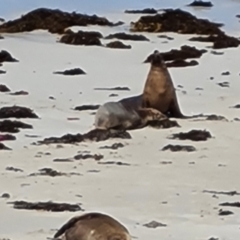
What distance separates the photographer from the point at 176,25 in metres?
26.8

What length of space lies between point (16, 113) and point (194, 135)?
2544 millimetres

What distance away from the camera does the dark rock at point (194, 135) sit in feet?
41.8

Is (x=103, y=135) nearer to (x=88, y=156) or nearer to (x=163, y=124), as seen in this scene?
(x=163, y=124)

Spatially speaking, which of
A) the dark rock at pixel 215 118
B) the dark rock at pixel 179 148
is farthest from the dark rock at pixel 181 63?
the dark rock at pixel 179 148

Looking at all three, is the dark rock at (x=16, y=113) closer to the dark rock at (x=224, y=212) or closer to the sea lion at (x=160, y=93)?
the sea lion at (x=160, y=93)

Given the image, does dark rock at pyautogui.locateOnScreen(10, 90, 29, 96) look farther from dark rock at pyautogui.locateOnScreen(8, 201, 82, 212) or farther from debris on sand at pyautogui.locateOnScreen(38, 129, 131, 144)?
dark rock at pyautogui.locateOnScreen(8, 201, 82, 212)

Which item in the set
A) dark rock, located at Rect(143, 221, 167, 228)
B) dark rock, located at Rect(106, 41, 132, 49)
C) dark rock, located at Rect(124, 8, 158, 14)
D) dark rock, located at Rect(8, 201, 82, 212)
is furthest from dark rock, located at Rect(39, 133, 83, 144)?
dark rock, located at Rect(124, 8, 158, 14)

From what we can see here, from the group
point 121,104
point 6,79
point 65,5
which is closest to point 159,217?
point 121,104

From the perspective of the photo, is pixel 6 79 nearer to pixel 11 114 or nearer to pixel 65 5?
pixel 11 114


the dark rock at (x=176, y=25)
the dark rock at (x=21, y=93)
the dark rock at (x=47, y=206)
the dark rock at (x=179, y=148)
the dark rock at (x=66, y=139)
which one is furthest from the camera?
the dark rock at (x=176, y=25)

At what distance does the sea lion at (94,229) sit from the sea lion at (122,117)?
22.6 feet

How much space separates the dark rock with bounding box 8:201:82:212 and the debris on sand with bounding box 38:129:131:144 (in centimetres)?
346

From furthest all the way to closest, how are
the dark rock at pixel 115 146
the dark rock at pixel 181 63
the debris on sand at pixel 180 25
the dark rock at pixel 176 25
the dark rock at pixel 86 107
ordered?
the dark rock at pixel 176 25
the debris on sand at pixel 180 25
the dark rock at pixel 181 63
the dark rock at pixel 86 107
the dark rock at pixel 115 146

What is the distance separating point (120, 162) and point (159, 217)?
270 cm
